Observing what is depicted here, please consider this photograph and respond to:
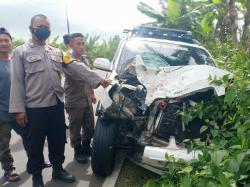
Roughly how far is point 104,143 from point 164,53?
1.89 meters

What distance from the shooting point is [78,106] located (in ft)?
17.1

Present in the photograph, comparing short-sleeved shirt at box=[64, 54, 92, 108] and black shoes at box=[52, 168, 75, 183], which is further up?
short-sleeved shirt at box=[64, 54, 92, 108]

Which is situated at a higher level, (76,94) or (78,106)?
(76,94)

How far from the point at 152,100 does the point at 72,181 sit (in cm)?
159

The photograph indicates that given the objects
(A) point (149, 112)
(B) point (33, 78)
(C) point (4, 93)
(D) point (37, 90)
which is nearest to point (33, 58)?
(B) point (33, 78)

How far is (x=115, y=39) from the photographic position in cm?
2928

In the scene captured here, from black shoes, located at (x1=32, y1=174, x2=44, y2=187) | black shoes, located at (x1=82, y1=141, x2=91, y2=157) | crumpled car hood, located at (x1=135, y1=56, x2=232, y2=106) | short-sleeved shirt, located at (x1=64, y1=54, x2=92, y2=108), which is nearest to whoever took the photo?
crumpled car hood, located at (x1=135, y1=56, x2=232, y2=106)

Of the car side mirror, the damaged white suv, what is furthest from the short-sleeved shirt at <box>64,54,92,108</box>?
the damaged white suv

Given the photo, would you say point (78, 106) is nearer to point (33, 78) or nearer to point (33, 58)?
point (33, 78)

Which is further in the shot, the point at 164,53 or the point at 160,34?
the point at 160,34

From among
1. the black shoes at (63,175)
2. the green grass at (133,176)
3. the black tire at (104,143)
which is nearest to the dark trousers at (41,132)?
the black shoes at (63,175)

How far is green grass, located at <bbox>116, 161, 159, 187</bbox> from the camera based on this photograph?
4645 mm

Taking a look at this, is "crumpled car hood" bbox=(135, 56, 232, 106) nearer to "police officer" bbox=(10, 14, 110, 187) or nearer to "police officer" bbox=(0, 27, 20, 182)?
"police officer" bbox=(10, 14, 110, 187)

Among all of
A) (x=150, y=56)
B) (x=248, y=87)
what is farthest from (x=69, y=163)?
(x=248, y=87)
